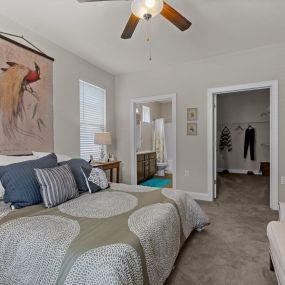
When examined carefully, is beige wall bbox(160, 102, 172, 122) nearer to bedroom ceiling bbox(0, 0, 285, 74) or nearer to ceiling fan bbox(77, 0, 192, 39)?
bedroom ceiling bbox(0, 0, 285, 74)

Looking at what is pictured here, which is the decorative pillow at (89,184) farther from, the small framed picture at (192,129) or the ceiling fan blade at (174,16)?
the small framed picture at (192,129)

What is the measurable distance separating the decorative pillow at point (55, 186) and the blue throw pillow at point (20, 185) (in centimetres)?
8

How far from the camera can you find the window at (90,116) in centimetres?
368

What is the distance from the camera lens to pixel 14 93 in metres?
2.47

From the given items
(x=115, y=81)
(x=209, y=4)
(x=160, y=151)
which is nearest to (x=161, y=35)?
(x=209, y=4)

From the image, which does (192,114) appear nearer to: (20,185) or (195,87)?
(195,87)

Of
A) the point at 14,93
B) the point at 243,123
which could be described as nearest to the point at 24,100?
the point at 14,93

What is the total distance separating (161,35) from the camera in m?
2.81

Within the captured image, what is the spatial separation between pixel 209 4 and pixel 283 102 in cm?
198

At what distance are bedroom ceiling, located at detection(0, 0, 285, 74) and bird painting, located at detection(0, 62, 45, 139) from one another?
0.62m

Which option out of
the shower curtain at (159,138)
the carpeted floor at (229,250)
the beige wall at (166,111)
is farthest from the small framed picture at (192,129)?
the beige wall at (166,111)

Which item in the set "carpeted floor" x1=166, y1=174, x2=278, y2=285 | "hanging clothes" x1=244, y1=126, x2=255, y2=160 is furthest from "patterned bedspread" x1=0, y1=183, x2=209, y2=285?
"hanging clothes" x1=244, y1=126, x2=255, y2=160

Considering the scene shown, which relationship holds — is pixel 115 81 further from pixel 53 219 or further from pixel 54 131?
pixel 53 219

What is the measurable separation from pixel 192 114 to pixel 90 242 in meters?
3.21
